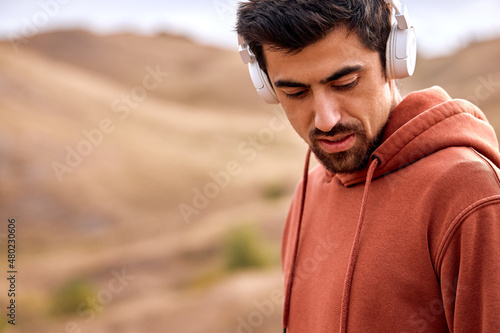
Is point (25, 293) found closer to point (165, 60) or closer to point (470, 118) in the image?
point (470, 118)

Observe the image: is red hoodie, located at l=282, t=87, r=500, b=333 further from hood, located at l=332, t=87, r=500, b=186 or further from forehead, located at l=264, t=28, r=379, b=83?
forehead, located at l=264, t=28, r=379, b=83

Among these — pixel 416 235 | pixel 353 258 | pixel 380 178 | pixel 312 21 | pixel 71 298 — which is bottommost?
pixel 71 298

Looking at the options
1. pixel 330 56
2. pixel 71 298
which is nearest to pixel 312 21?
pixel 330 56

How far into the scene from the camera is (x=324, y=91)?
1782 millimetres

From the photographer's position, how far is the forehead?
175 cm

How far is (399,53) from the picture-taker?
71.2 inches

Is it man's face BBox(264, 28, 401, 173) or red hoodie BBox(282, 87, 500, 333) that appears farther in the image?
man's face BBox(264, 28, 401, 173)

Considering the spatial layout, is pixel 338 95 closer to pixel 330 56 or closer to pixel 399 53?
pixel 330 56

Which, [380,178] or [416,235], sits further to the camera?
[380,178]

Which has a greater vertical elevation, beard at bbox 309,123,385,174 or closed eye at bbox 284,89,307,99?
closed eye at bbox 284,89,307,99

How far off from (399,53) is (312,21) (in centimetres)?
34

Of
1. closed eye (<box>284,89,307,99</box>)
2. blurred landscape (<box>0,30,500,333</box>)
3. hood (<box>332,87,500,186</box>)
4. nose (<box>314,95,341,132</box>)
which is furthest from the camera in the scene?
blurred landscape (<box>0,30,500,333</box>)

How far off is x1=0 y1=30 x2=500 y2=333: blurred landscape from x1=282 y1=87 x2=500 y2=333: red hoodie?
7078 mm

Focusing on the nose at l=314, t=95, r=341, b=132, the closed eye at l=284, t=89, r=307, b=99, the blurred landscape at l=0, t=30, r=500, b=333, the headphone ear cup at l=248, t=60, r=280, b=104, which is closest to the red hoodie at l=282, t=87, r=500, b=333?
the nose at l=314, t=95, r=341, b=132
